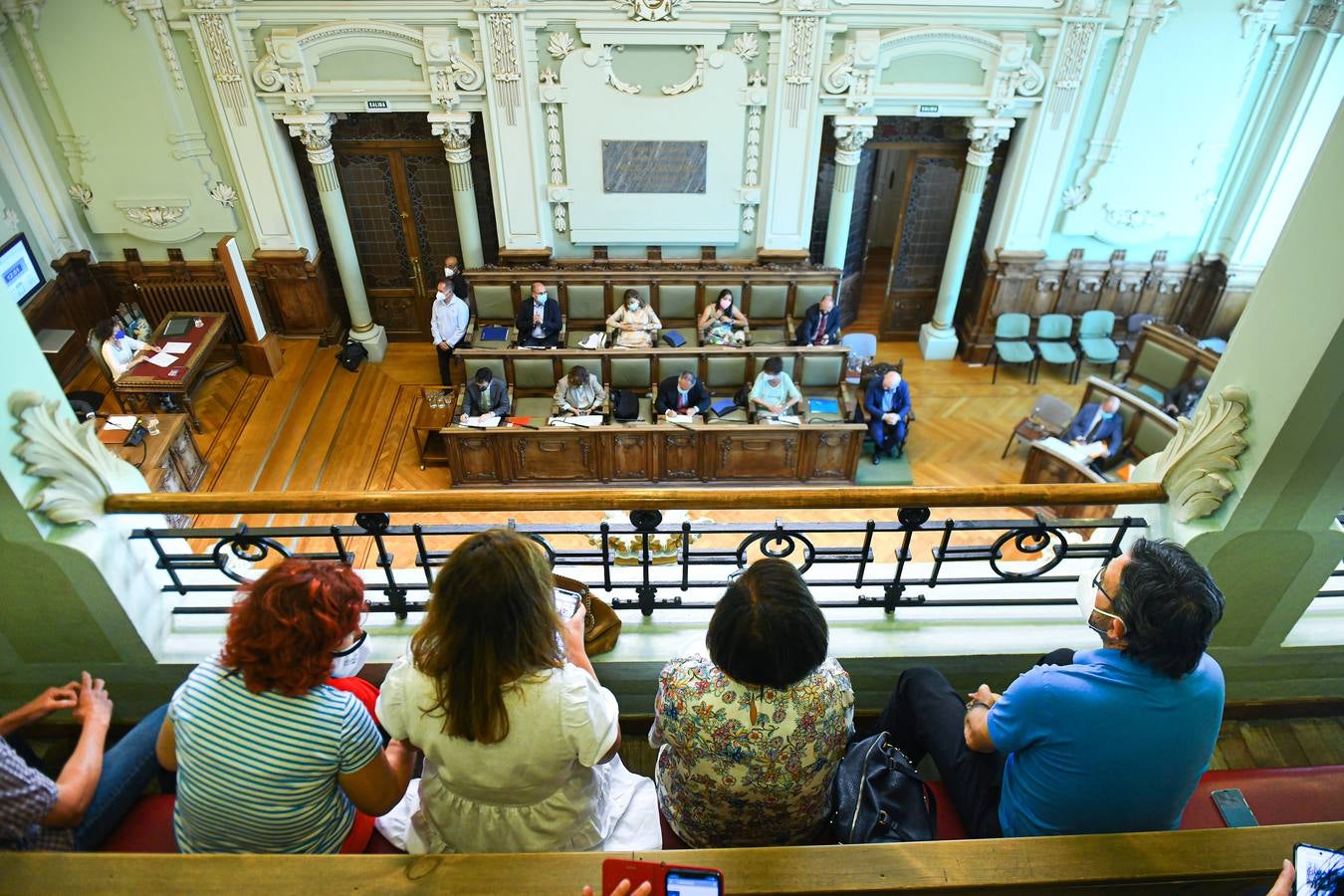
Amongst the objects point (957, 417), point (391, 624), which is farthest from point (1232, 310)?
point (391, 624)

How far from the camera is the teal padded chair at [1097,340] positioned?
8375 millimetres

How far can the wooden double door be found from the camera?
8070mm

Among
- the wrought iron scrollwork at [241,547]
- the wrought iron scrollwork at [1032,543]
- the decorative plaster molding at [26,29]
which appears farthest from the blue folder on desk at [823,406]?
the decorative plaster molding at [26,29]

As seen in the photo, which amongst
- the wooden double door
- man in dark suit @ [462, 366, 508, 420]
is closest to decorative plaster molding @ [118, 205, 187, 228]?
the wooden double door

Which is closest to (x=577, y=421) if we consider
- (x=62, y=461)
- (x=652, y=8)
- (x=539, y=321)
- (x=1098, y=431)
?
(x=539, y=321)

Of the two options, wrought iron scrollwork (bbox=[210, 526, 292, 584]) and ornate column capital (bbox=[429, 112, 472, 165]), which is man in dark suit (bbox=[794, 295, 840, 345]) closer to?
ornate column capital (bbox=[429, 112, 472, 165])

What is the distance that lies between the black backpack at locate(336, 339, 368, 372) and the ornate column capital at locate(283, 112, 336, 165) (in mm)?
1735

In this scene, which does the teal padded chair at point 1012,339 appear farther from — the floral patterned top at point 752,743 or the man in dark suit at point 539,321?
the floral patterned top at point 752,743

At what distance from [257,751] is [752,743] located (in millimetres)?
1086

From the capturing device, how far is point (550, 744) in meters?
1.84

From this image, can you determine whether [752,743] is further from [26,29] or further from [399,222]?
[26,29]

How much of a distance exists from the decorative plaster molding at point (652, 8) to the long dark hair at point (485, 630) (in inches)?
263

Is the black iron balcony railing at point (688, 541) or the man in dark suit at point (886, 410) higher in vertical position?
the black iron balcony railing at point (688, 541)

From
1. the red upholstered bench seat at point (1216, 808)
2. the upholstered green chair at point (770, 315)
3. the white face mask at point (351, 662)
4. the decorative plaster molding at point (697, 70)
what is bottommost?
the upholstered green chair at point (770, 315)
